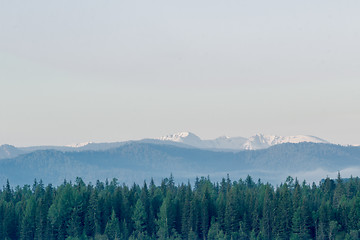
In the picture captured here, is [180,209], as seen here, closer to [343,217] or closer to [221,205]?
[221,205]

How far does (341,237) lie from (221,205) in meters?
34.5

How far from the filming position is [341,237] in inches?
7018

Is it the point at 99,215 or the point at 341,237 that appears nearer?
the point at 341,237

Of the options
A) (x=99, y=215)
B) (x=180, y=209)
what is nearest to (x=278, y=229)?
(x=180, y=209)

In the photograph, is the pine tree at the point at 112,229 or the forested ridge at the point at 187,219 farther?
the pine tree at the point at 112,229

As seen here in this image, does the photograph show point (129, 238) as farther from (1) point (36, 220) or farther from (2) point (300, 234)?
(2) point (300, 234)

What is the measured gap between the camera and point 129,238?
588ft

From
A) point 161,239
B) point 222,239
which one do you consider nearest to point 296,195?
point 222,239

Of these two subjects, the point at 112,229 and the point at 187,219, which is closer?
the point at 112,229

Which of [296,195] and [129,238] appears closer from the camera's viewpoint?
[129,238]

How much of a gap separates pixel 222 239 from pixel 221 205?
59.4 ft

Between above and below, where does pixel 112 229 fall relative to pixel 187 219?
below

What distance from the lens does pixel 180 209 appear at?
19900 centimetres

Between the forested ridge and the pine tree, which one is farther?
the pine tree
